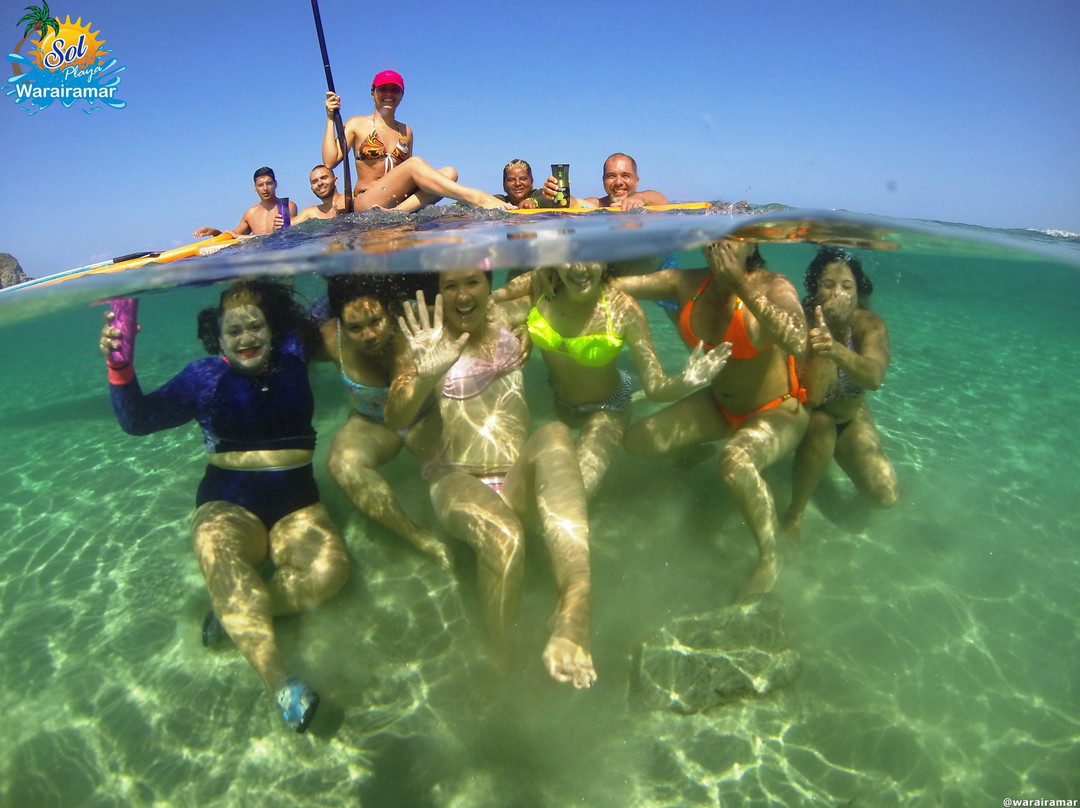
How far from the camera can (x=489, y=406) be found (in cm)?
497

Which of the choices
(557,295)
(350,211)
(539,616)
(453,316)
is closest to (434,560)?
(539,616)

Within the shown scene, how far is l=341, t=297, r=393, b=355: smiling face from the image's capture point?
4.64 meters

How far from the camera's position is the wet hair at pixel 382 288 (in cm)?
498

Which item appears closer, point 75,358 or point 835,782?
point 835,782

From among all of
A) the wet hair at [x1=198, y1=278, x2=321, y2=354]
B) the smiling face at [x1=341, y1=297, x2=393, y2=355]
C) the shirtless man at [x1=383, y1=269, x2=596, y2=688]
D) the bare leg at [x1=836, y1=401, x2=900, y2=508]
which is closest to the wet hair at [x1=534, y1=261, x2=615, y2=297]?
the shirtless man at [x1=383, y1=269, x2=596, y2=688]

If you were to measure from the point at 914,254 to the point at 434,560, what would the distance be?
13758mm

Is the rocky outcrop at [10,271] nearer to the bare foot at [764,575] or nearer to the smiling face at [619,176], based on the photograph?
the smiling face at [619,176]

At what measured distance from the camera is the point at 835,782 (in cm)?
351

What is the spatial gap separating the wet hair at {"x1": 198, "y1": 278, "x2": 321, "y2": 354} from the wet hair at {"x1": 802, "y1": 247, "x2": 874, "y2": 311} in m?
5.03

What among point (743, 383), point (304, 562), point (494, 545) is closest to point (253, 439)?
point (304, 562)

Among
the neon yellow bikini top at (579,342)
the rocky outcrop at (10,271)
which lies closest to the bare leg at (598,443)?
the neon yellow bikini top at (579,342)

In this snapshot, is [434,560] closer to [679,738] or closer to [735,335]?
[679,738]

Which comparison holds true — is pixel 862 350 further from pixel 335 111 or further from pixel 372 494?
pixel 335 111

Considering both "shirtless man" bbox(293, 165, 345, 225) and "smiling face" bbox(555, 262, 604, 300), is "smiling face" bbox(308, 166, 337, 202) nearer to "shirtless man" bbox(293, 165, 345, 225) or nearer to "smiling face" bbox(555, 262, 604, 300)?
"shirtless man" bbox(293, 165, 345, 225)
